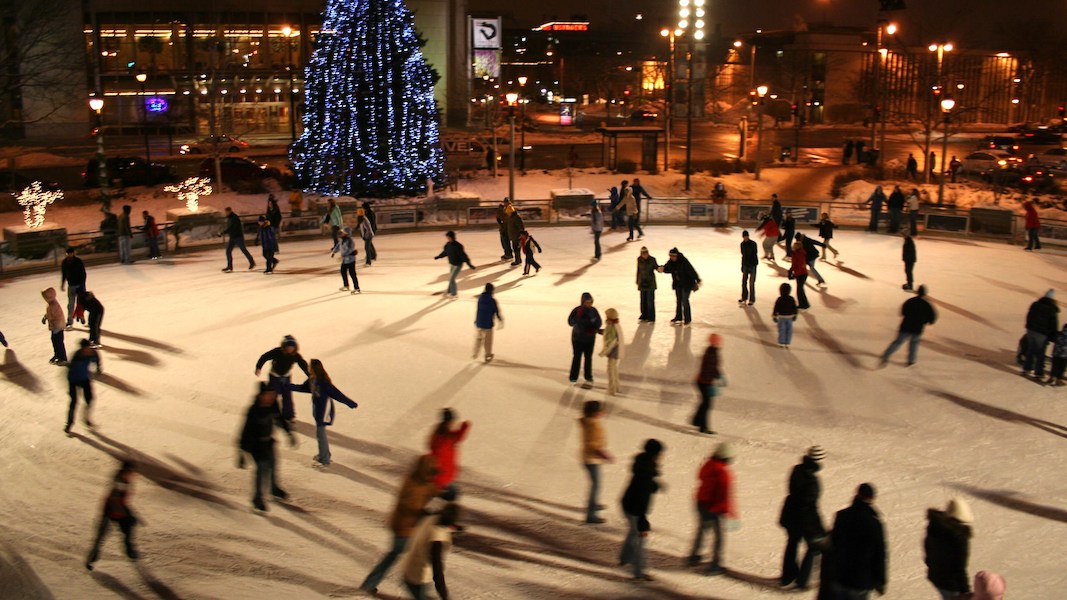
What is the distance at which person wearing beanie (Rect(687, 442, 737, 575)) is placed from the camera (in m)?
8.02

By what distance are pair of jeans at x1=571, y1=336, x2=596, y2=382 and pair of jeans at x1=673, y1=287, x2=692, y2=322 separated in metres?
3.28

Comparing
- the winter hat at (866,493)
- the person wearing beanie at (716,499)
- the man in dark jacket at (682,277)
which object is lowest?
the person wearing beanie at (716,499)

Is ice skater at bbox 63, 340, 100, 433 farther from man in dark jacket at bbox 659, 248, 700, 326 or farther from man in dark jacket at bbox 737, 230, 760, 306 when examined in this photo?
man in dark jacket at bbox 737, 230, 760, 306

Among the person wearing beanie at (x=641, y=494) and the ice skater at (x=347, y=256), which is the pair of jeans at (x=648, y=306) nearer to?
the ice skater at (x=347, y=256)

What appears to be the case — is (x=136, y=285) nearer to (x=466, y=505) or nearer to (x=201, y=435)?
(x=201, y=435)

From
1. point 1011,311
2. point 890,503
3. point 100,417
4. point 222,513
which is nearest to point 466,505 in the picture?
point 222,513

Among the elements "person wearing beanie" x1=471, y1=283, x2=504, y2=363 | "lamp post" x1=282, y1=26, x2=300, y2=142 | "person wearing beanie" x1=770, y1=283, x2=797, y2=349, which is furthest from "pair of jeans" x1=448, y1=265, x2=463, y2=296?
"lamp post" x1=282, y1=26, x2=300, y2=142

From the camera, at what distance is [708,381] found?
11.3m

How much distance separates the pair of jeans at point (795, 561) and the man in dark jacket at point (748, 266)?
9.68 meters

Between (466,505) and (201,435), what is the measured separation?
3.81 metres

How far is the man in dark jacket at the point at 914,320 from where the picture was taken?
13977 mm

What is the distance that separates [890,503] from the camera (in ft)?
32.3

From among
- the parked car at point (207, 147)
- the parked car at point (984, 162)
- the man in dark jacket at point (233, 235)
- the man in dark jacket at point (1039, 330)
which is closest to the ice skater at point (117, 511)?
the man in dark jacket at point (1039, 330)

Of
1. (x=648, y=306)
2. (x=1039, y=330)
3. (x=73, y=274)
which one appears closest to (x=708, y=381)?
(x=648, y=306)
